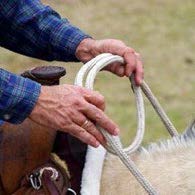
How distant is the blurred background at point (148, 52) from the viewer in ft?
15.9

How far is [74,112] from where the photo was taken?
177 cm

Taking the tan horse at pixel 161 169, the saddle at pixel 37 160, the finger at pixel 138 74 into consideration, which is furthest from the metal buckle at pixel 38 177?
the finger at pixel 138 74

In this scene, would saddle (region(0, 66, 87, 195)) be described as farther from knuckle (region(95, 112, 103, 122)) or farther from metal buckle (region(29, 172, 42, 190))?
knuckle (region(95, 112, 103, 122))

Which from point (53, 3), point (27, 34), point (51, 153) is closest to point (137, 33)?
point (53, 3)

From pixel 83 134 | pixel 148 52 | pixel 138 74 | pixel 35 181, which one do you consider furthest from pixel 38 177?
pixel 148 52

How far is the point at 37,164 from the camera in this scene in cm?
194

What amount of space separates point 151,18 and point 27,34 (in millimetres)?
4769

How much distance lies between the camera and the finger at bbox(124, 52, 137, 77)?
6.95 feet

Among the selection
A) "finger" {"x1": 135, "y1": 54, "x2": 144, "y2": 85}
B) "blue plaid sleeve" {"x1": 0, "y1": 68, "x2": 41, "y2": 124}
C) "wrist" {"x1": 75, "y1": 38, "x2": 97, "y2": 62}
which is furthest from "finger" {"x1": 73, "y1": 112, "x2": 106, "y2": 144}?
"wrist" {"x1": 75, "y1": 38, "x2": 97, "y2": 62}

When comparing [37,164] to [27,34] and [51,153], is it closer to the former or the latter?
[51,153]

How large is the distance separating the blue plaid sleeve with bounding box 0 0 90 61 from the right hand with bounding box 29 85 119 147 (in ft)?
1.70

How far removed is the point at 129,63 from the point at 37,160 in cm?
38

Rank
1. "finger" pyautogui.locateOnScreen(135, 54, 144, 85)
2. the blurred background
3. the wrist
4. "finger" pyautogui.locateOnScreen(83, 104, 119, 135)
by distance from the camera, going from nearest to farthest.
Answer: "finger" pyautogui.locateOnScreen(83, 104, 119, 135) < "finger" pyautogui.locateOnScreen(135, 54, 144, 85) < the wrist < the blurred background

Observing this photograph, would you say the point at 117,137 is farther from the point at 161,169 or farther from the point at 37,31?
the point at 37,31
